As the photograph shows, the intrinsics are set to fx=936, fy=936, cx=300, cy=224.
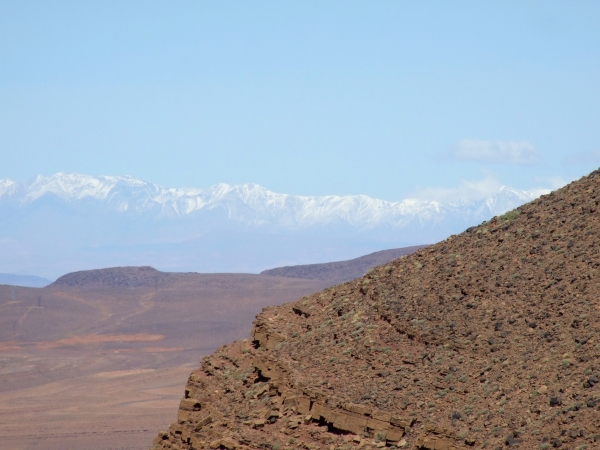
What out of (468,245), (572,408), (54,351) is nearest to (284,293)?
(54,351)

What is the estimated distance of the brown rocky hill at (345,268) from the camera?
433 feet

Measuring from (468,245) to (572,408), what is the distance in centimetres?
822

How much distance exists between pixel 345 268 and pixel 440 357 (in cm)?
12040

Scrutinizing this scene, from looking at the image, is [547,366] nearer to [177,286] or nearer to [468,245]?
[468,245]

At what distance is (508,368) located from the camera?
15766mm

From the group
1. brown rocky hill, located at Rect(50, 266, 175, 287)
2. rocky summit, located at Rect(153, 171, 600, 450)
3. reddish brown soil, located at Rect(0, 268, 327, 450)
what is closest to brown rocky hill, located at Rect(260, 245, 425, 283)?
reddish brown soil, located at Rect(0, 268, 327, 450)

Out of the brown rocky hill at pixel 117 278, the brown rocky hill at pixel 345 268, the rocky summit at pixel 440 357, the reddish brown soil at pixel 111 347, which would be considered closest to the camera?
the rocky summit at pixel 440 357

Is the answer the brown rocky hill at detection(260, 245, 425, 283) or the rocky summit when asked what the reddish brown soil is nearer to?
the brown rocky hill at detection(260, 245, 425, 283)

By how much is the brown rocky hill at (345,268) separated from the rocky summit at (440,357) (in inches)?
4208

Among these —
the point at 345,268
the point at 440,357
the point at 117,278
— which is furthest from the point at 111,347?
the point at 440,357

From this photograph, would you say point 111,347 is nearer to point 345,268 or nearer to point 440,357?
point 345,268

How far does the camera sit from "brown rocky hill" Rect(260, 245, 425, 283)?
132m

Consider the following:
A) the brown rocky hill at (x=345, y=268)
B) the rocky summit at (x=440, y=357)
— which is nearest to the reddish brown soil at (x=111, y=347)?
the brown rocky hill at (x=345, y=268)

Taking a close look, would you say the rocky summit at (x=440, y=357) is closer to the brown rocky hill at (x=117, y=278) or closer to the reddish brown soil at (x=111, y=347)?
the reddish brown soil at (x=111, y=347)
